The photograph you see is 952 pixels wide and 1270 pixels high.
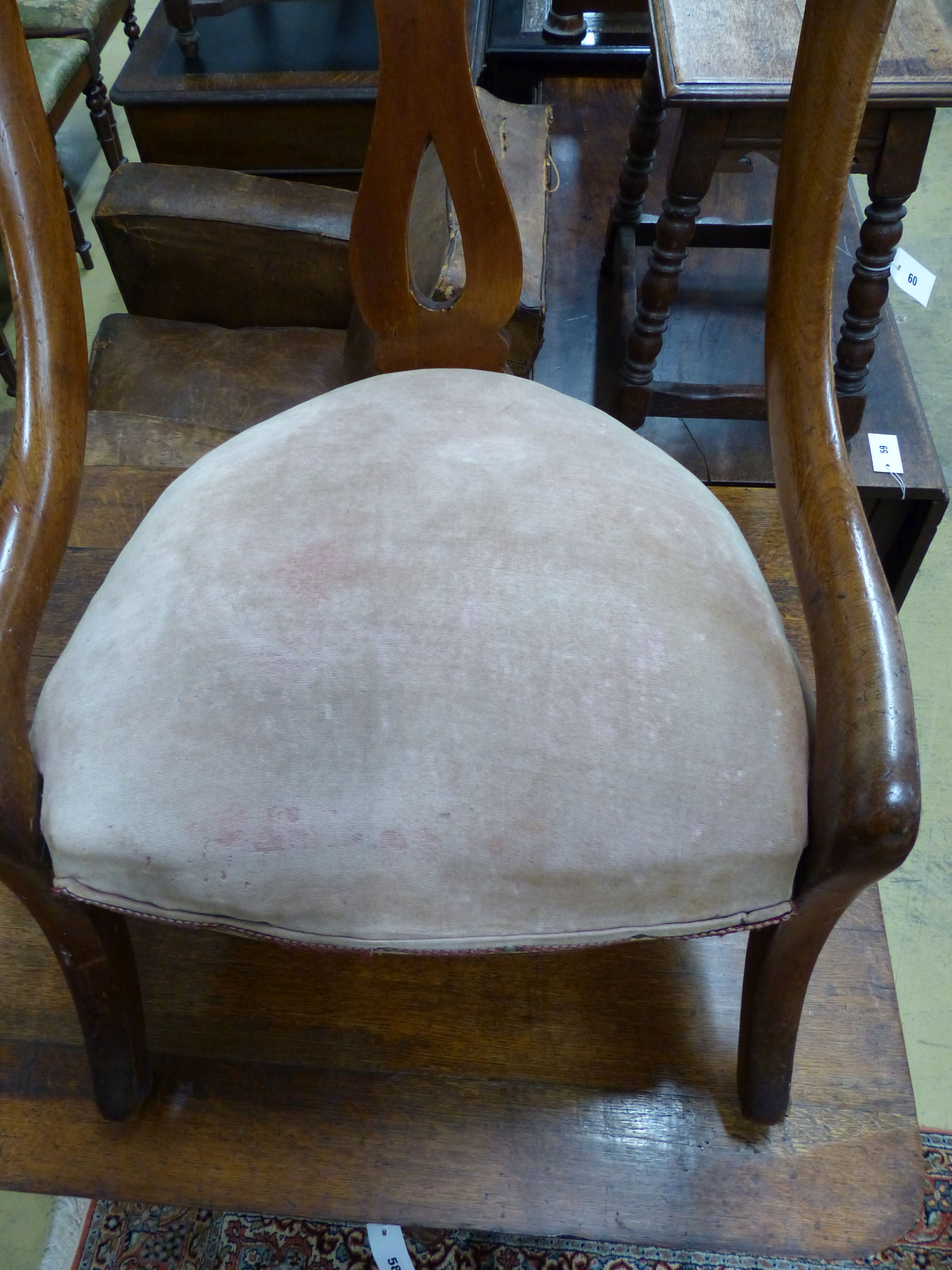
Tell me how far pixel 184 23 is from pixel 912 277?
1.23 metres

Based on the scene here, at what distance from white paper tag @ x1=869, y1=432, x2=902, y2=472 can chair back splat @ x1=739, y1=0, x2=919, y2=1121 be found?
1.91 feet

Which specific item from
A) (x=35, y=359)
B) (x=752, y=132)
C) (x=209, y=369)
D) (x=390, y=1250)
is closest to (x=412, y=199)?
(x=35, y=359)

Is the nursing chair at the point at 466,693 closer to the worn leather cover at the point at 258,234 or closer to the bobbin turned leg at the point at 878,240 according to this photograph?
the bobbin turned leg at the point at 878,240

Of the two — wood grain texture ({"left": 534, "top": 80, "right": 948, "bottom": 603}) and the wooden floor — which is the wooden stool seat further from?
the wooden floor

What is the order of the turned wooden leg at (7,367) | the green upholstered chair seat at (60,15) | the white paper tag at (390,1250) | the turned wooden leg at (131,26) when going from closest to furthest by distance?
the white paper tag at (390,1250)
the turned wooden leg at (7,367)
the green upholstered chair seat at (60,15)
the turned wooden leg at (131,26)

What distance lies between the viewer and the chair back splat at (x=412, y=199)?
0.68m

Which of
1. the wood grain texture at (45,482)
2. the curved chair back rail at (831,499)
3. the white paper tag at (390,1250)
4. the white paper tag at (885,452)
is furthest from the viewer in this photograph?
the white paper tag at (885,452)

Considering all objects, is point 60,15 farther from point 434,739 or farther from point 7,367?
point 434,739

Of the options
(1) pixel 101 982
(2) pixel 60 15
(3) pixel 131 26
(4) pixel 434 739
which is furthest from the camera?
(3) pixel 131 26

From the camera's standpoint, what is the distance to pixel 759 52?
958mm

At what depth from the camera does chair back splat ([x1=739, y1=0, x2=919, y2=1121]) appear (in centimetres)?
48

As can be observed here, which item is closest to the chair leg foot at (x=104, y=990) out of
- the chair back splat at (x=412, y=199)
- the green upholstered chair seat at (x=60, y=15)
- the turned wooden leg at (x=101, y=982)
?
the turned wooden leg at (x=101, y=982)

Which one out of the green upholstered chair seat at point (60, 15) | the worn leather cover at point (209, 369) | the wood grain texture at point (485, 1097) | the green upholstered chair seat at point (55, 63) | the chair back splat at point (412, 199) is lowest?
the wood grain texture at point (485, 1097)

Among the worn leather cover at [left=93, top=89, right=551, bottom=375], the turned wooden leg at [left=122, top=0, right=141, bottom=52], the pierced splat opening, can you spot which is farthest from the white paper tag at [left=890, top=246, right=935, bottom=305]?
the turned wooden leg at [left=122, top=0, right=141, bottom=52]
